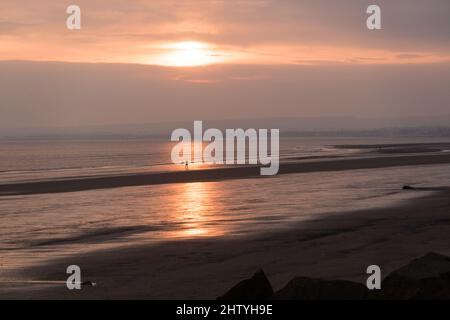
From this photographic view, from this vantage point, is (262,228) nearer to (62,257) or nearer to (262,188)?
(62,257)

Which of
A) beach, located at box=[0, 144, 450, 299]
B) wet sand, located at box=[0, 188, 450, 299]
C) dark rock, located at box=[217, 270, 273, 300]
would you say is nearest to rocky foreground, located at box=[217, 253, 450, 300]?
dark rock, located at box=[217, 270, 273, 300]

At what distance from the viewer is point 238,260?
17.3 m

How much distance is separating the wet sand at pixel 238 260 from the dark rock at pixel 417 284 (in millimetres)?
4300

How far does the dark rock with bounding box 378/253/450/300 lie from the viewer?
9.16 m

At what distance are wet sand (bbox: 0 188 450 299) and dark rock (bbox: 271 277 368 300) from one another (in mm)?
3676

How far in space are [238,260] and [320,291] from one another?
8.00 m

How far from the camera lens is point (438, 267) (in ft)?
32.2

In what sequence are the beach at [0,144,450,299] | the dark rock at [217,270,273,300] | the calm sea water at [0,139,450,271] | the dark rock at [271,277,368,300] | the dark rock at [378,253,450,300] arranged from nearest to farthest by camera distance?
the dark rock at [378,253,450,300]
the dark rock at [271,277,368,300]
the dark rock at [217,270,273,300]
the beach at [0,144,450,299]
the calm sea water at [0,139,450,271]

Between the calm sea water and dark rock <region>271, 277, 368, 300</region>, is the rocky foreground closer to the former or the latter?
dark rock <region>271, 277, 368, 300</region>

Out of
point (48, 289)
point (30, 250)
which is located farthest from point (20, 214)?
point (48, 289)

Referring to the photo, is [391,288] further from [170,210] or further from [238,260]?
[170,210]
